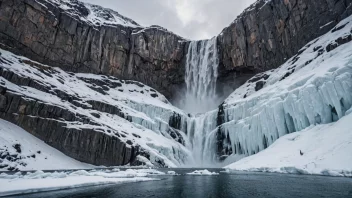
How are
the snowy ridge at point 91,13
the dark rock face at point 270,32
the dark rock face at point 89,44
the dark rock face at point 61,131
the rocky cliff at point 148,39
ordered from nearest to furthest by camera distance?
the dark rock face at point 61,131 → the dark rock face at point 270,32 → the rocky cliff at point 148,39 → the dark rock face at point 89,44 → the snowy ridge at point 91,13

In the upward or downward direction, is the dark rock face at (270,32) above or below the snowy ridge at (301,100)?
above

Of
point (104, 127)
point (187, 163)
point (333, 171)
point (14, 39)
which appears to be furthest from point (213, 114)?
point (14, 39)

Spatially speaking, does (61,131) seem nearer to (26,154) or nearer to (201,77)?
(26,154)

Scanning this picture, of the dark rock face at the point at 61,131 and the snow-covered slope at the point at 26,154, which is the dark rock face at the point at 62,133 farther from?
the snow-covered slope at the point at 26,154

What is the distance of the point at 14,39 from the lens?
50.7m

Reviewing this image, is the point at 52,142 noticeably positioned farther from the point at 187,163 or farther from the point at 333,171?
the point at 333,171

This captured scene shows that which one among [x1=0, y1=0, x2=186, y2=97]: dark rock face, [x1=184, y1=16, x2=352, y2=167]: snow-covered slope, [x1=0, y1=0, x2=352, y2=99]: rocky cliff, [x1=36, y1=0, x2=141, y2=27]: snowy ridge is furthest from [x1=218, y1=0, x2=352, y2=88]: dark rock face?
[x1=36, y1=0, x2=141, y2=27]: snowy ridge

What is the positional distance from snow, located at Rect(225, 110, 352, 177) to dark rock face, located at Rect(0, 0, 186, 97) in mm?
46655

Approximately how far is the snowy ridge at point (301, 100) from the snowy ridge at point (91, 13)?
48.0 metres

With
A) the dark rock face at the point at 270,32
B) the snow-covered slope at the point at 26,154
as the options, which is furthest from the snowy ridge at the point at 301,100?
the snow-covered slope at the point at 26,154

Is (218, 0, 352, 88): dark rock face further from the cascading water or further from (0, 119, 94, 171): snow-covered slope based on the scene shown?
(0, 119, 94, 171): snow-covered slope

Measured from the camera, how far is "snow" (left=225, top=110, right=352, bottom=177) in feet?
62.2

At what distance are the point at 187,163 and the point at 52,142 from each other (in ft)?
84.5

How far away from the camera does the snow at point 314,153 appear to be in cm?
1895
